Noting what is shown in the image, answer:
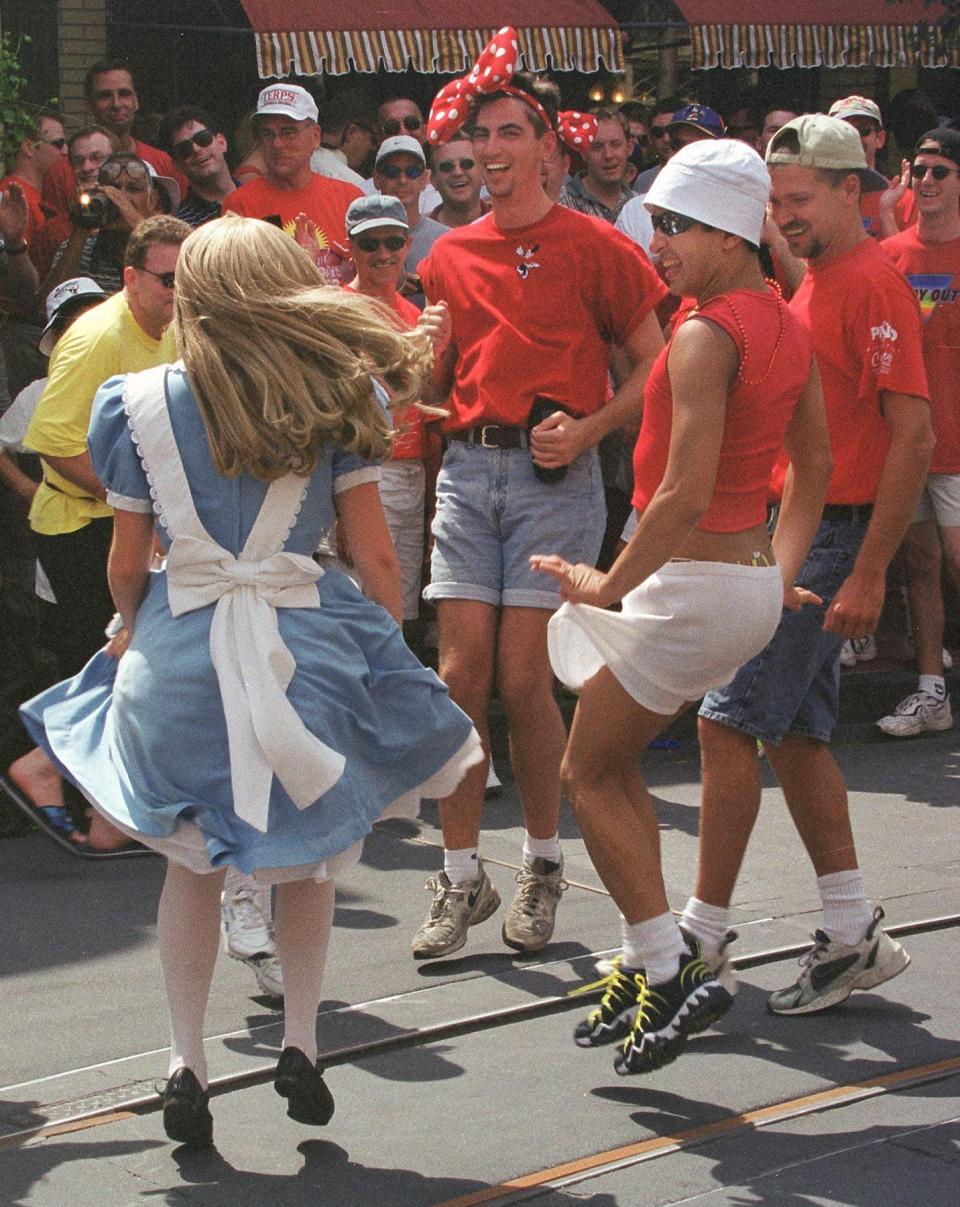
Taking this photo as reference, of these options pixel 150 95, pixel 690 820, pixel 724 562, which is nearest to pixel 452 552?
pixel 724 562

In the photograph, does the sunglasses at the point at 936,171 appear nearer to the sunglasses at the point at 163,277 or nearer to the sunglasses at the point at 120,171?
the sunglasses at the point at 120,171

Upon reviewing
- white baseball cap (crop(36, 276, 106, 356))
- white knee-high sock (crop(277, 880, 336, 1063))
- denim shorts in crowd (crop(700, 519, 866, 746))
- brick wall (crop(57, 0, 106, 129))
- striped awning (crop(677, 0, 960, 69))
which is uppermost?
brick wall (crop(57, 0, 106, 129))

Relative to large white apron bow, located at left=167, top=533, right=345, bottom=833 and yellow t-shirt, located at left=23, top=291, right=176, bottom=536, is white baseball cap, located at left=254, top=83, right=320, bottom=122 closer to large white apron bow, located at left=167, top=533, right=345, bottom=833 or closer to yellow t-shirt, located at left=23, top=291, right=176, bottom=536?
yellow t-shirt, located at left=23, top=291, right=176, bottom=536

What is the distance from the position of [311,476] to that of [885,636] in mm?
6196

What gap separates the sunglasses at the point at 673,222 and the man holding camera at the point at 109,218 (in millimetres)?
3929

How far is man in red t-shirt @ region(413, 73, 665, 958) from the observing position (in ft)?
18.4

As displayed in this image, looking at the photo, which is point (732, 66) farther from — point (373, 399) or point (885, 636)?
point (373, 399)

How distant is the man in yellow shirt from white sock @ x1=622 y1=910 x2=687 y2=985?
246 centimetres

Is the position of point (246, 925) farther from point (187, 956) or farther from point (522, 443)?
point (522, 443)

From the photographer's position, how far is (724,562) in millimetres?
4461

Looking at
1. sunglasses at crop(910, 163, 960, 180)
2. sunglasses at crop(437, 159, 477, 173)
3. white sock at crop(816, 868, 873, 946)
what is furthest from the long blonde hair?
sunglasses at crop(437, 159, 477, 173)

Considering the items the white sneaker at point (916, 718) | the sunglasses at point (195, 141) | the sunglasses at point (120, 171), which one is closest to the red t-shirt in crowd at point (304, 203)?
the sunglasses at point (195, 141)

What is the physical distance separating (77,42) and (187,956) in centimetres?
1195

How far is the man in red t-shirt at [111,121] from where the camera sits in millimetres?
9836
